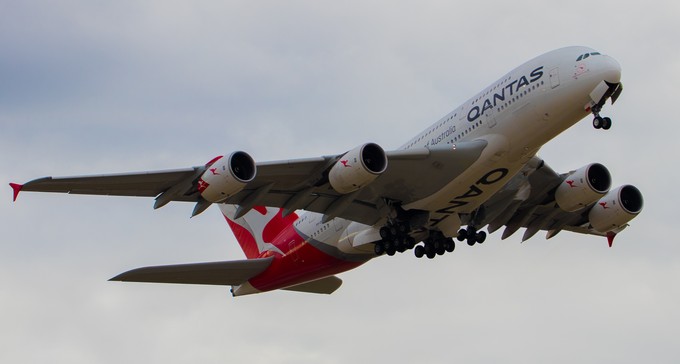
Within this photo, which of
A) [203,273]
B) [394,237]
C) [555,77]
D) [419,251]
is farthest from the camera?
[203,273]

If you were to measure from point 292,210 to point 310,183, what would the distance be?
1487 millimetres

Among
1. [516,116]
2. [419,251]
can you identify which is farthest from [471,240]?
[516,116]

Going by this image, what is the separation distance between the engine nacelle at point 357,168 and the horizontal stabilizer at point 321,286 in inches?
355

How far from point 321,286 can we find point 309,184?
337 inches

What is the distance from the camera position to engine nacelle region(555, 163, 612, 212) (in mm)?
38812

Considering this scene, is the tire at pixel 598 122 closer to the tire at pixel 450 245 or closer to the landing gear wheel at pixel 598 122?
the landing gear wheel at pixel 598 122

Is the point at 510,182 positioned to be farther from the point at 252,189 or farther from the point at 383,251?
the point at 252,189

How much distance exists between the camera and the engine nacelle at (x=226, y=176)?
3281 cm

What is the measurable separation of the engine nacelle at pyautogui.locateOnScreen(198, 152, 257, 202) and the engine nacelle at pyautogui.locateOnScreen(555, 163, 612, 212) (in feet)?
36.1

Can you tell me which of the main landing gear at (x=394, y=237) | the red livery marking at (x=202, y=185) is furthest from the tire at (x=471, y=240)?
the red livery marking at (x=202, y=185)

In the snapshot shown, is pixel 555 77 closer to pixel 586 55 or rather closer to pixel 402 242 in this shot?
pixel 586 55

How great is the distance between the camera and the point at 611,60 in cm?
3412

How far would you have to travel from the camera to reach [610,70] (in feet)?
111

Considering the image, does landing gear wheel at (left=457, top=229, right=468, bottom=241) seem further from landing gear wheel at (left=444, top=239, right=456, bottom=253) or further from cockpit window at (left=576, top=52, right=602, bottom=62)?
cockpit window at (left=576, top=52, right=602, bottom=62)
